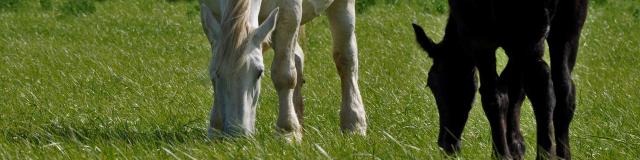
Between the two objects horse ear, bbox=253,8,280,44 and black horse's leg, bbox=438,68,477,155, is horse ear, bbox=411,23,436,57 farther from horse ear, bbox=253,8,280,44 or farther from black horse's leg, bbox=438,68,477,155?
horse ear, bbox=253,8,280,44

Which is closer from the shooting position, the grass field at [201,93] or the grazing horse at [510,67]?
the grazing horse at [510,67]

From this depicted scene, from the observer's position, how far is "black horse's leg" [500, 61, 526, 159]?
660 centimetres

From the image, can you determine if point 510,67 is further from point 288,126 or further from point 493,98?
point 288,126

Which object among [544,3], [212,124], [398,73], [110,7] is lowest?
[110,7]

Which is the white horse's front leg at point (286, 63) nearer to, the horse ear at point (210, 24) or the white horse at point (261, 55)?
the white horse at point (261, 55)

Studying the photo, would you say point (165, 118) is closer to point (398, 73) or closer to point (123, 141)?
point (123, 141)

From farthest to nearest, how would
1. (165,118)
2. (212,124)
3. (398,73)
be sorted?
(398,73) → (165,118) → (212,124)

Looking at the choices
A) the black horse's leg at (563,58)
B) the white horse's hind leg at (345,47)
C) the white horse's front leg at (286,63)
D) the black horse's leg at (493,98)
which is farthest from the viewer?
the white horse's hind leg at (345,47)

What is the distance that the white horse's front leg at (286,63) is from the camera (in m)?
8.09

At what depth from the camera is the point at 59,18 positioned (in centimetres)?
1889

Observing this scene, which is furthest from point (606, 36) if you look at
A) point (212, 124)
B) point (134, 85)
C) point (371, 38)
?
point (212, 124)

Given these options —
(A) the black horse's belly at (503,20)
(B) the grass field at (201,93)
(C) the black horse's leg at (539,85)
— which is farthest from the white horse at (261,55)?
(C) the black horse's leg at (539,85)

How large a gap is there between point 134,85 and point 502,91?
473 centimetres

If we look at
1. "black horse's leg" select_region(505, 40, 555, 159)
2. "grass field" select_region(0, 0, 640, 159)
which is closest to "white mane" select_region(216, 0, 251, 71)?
"grass field" select_region(0, 0, 640, 159)
